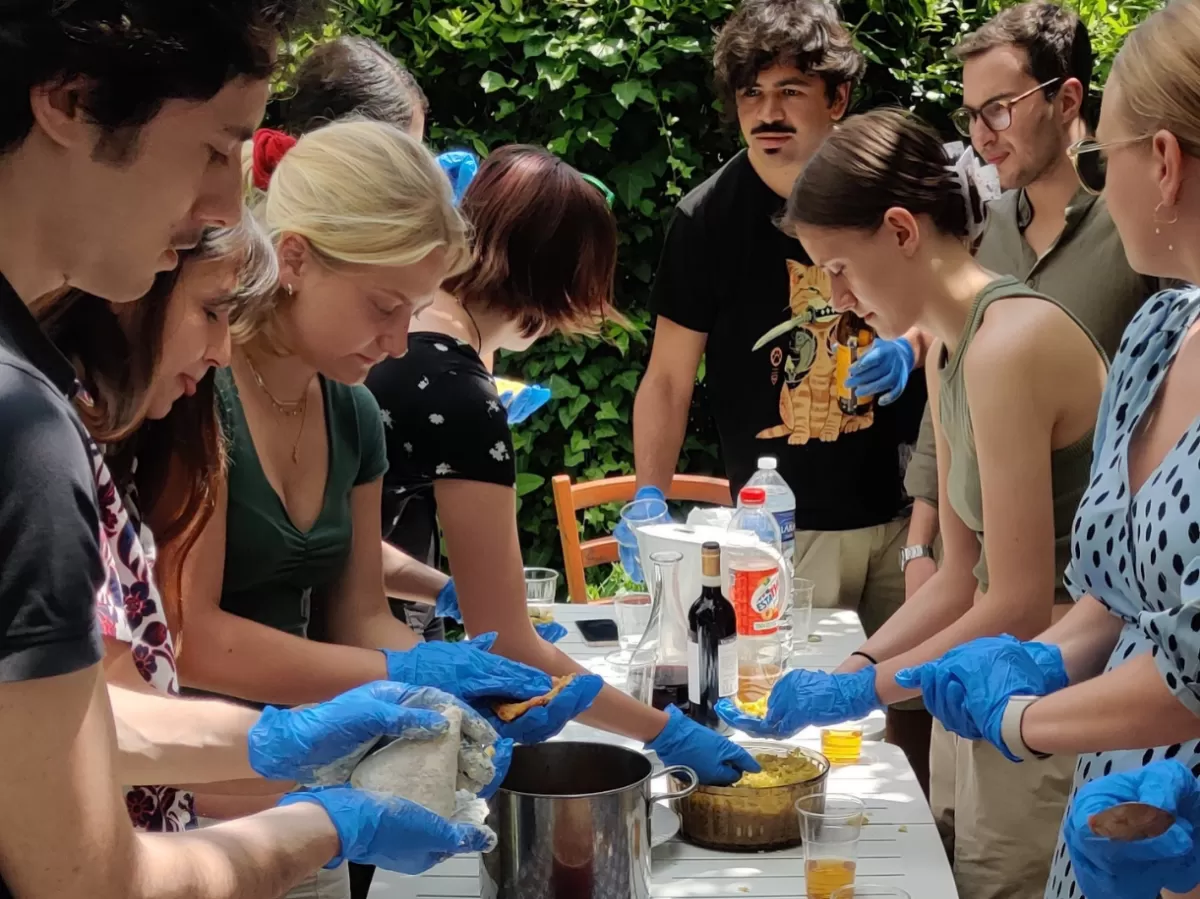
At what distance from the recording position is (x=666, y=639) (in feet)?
7.77

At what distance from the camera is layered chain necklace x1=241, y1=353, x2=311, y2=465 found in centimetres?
198

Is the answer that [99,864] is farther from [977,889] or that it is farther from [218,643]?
[977,889]

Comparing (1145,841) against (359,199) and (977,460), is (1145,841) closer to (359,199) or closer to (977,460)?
(977,460)

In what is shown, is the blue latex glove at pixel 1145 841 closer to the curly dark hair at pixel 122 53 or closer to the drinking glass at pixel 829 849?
the drinking glass at pixel 829 849

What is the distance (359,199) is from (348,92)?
3.82 ft

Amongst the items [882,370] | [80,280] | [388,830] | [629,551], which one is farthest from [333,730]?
[882,370]

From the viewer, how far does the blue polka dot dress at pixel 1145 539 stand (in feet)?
4.59

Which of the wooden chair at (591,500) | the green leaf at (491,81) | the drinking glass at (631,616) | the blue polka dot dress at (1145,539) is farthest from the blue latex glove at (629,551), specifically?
the green leaf at (491,81)

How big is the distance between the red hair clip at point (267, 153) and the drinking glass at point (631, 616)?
3.80ft

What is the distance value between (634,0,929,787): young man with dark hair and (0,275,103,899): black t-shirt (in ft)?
8.79

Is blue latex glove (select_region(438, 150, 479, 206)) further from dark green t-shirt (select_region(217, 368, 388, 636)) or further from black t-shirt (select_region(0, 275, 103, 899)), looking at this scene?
black t-shirt (select_region(0, 275, 103, 899))

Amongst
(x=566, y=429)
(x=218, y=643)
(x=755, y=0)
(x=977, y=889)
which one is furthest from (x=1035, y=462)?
(x=566, y=429)

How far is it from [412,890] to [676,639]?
33.2 inches

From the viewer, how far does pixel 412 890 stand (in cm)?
167
